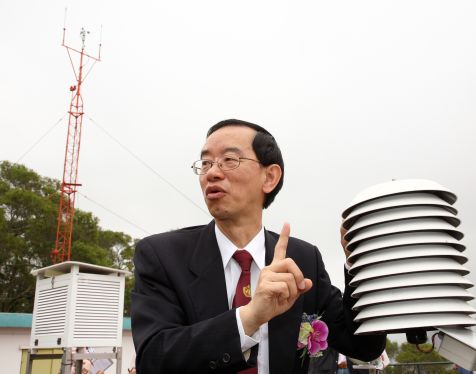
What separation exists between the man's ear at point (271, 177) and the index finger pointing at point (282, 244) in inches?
29.2

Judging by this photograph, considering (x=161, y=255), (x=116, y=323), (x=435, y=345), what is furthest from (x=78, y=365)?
(x=435, y=345)

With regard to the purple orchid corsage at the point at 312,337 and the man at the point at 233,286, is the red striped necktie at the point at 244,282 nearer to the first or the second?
the man at the point at 233,286

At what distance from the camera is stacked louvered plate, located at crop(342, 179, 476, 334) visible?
1.73 meters

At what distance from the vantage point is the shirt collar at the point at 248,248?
8.56 feet

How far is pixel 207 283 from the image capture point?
2408mm

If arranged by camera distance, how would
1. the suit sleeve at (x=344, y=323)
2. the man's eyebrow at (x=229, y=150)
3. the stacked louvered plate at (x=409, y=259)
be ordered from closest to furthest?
the stacked louvered plate at (x=409, y=259) → the suit sleeve at (x=344, y=323) → the man's eyebrow at (x=229, y=150)

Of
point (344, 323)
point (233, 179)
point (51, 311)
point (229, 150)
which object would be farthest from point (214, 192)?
point (51, 311)

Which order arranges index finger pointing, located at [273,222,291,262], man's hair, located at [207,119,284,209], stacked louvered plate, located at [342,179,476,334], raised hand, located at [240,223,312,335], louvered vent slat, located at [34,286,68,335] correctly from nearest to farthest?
stacked louvered plate, located at [342,179,476,334] → raised hand, located at [240,223,312,335] → index finger pointing, located at [273,222,291,262] → man's hair, located at [207,119,284,209] → louvered vent slat, located at [34,286,68,335]

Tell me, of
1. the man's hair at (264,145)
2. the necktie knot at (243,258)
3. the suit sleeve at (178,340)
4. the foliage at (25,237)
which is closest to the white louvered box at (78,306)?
the man's hair at (264,145)

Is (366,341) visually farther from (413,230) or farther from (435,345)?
(413,230)

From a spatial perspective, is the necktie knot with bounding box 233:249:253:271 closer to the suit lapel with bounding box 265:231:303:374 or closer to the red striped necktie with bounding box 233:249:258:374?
the red striped necktie with bounding box 233:249:258:374

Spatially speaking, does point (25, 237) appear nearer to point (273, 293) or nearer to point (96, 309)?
point (96, 309)

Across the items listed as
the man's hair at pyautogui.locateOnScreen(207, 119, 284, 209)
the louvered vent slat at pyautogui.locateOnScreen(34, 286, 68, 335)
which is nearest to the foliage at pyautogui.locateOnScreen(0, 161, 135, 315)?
the louvered vent slat at pyautogui.locateOnScreen(34, 286, 68, 335)

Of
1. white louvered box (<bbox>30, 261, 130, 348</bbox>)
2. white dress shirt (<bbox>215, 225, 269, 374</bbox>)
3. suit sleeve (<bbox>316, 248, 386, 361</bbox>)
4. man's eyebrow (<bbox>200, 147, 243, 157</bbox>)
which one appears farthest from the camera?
white louvered box (<bbox>30, 261, 130, 348</bbox>)
